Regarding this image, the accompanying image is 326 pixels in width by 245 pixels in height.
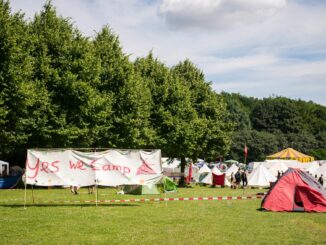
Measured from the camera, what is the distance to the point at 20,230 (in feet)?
48.3

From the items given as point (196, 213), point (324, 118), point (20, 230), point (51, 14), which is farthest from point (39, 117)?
point (324, 118)

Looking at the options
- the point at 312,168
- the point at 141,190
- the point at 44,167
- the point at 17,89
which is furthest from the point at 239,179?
the point at 44,167

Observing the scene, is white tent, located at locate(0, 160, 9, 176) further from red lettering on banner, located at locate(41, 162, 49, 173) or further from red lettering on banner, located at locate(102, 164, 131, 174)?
red lettering on banner, located at locate(102, 164, 131, 174)

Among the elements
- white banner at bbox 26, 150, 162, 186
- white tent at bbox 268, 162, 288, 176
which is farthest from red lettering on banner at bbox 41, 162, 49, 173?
white tent at bbox 268, 162, 288, 176

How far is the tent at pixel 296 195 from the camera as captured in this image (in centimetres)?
2111

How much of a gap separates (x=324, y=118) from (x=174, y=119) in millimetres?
99391

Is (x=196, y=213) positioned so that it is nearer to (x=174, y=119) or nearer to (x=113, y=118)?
(x=113, y=118)

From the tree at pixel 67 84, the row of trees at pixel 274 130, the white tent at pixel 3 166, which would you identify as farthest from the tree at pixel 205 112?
the row of trees at pixel 274 130

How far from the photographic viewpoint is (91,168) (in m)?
22.3

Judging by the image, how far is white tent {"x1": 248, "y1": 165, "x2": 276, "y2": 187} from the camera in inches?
1772

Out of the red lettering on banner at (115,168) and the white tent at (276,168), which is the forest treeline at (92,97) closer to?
the white tent at (276,168)

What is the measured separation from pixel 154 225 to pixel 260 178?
30620 millimetres

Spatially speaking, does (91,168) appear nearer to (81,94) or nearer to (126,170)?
(126,170)

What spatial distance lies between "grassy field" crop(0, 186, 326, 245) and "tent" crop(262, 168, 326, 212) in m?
0.95
